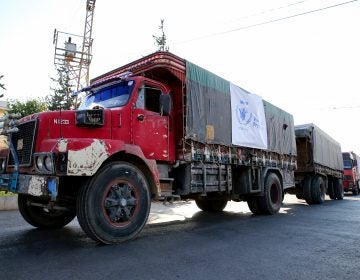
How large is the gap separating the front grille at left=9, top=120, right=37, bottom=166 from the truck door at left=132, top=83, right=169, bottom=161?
1.71 meters

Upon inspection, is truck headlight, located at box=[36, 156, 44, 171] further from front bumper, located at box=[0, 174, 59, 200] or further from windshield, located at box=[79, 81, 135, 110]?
windshield, located at box=[79, 81, 135, 110]

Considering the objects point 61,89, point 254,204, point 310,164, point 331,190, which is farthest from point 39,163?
point 61,89

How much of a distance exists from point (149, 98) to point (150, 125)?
21.5 inches

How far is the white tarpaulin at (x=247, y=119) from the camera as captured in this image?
9156 millimetres

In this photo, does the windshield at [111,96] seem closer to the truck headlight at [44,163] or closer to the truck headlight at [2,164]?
the truck headlight at [44,163]

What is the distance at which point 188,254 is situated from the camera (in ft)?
15.1

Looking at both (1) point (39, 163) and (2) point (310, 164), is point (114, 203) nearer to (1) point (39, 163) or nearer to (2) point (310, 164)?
(1) point (39, 163)

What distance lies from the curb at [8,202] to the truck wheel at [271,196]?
783 centimetres

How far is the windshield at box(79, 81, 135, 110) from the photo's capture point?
6.40 m

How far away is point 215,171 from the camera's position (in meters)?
8.09

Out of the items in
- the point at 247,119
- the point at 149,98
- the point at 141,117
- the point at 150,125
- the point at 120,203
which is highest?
the point at 247,119

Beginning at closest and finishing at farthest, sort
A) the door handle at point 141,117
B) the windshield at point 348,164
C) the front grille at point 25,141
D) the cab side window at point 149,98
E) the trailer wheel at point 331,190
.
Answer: the front grille at point 25,141, the door handle at point 141,117, the cab side window at point 149,98, the trailer wheel at point 331,190, the windshield at point 348,164

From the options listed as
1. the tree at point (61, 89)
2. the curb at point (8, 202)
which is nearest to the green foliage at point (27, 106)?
the tree at point (61, 89)

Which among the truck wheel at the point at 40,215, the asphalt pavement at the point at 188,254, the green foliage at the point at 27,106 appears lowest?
the asphalt pavement at the point at 188,254
